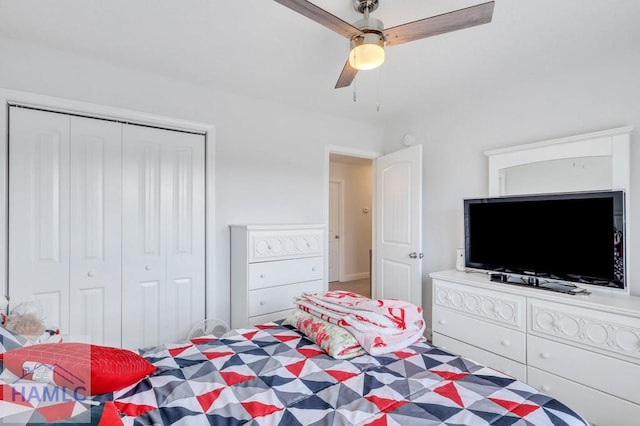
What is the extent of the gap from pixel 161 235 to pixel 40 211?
77cm

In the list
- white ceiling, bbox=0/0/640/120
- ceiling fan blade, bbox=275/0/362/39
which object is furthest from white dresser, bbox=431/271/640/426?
ceiling fan blade, bbox=275/0/362/39

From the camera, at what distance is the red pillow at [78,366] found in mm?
963

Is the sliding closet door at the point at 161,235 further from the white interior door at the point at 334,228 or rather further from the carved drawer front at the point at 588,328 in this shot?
the white interior door at the point at 334,228

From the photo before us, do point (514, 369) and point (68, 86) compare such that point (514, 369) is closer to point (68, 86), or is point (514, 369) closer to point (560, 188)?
point (560, 188)

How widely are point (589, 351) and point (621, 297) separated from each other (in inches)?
18.4

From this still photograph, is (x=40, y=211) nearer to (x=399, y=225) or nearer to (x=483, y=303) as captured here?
(x=399, y=225)

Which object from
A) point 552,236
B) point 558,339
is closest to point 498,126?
point 552,236

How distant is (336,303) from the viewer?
1.84 m

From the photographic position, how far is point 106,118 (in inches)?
97.1

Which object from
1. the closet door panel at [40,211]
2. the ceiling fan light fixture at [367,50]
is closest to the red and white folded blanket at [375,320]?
the ceiling fan light fixture at [367,50]

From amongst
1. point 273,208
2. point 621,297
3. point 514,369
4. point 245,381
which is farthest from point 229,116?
point 621,297

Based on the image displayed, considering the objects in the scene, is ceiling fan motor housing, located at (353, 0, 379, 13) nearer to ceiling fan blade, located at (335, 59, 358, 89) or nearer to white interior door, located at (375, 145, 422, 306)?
ceiling fan blade, located at (335, 59, 358, 89)

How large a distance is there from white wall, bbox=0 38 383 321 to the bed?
165 centimetres

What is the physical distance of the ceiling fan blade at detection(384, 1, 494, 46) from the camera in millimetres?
1455
